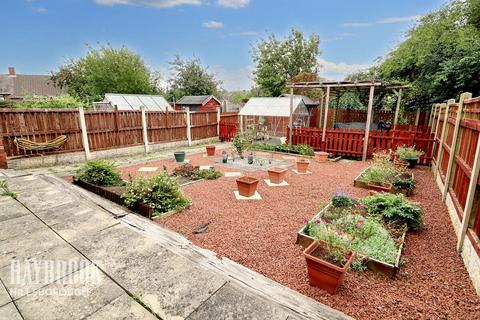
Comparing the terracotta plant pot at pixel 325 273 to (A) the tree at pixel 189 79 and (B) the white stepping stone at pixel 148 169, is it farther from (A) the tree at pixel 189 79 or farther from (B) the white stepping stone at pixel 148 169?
(A) the tree at pixel 189 79

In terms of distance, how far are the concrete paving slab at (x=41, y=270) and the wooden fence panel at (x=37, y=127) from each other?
6.49 metres

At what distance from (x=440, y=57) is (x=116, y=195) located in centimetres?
1224

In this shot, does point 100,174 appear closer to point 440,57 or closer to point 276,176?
point 276,176

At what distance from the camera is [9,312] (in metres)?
1.66

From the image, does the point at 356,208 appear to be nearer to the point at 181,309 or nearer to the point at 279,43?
the point at 181,309

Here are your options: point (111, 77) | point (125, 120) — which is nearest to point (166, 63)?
point (111, 77)

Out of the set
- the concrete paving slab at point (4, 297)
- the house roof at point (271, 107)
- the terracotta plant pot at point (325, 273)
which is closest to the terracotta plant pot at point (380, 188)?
the terracotta plant pot at point (325, 273)

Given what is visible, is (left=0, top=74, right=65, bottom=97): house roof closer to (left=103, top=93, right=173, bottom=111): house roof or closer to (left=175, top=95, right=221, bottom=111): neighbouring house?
(left=175, top=95, right=221, bottom=111): neighbouring house

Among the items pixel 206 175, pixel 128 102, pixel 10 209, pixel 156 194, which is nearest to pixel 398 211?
pixel 156 194

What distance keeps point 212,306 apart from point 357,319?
1.21 metres

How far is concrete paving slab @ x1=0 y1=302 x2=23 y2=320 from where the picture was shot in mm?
1613

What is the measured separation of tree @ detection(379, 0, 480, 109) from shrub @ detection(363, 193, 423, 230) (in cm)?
689

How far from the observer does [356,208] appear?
3734mm

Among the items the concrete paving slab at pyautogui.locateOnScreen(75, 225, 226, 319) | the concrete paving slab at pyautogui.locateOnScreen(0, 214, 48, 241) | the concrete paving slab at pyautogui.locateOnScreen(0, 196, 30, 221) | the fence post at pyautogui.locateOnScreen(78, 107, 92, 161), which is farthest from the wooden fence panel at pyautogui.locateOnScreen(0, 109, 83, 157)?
the concrete paving slab at pyautogui.locateOnScreen(75, 225, 226, 319)
